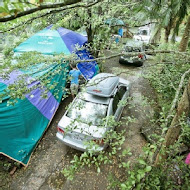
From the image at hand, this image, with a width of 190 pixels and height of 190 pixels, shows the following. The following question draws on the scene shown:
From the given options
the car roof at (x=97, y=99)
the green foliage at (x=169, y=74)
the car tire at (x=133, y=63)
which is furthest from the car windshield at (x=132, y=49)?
the car roof at (x=97, y=99)

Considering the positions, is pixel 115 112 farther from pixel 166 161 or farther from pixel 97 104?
pixel 166 161

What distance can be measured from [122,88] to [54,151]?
3237 millimetres

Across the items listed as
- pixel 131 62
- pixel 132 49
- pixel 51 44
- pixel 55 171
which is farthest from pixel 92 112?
pixel 131 62

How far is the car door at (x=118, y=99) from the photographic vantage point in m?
4.49

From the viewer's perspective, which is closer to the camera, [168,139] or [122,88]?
[168,139]

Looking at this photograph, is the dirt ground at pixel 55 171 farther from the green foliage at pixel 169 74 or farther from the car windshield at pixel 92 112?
the car windshield at pixel 92 112

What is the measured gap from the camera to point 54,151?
4375 mm

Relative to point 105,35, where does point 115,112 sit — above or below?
below

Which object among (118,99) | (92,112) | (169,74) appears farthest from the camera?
(118,99)

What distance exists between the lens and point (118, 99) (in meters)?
4.84

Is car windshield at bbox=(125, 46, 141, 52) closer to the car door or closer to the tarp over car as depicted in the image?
the car door

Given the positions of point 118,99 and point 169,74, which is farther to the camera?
point 118,99

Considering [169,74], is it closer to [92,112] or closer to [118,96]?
[118,96]

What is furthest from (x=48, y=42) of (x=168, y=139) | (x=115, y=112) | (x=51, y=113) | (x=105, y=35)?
(x=168, y=139)
